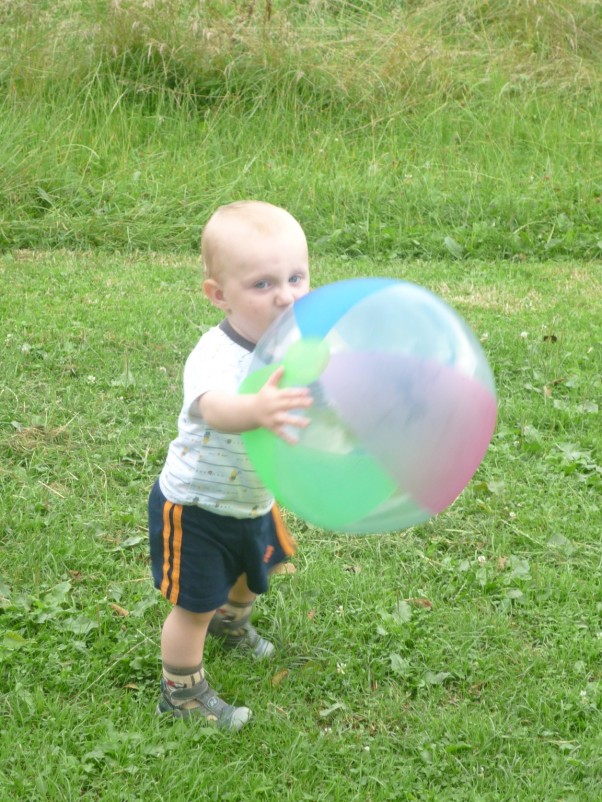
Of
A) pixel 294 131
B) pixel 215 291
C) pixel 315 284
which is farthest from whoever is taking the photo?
pixel 294 131

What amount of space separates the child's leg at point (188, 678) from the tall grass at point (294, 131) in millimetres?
4518

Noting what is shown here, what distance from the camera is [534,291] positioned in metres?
6.39

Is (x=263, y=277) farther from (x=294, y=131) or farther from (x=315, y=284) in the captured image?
(x=294, y=131)

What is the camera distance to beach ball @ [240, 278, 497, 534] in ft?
7.28

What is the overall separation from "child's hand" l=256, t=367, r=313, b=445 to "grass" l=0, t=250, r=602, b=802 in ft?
3.38

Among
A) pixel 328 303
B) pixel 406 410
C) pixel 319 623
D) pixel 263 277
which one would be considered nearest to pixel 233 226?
pixel 263 277

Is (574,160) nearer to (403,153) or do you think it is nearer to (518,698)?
(403,153)

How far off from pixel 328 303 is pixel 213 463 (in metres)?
0.60

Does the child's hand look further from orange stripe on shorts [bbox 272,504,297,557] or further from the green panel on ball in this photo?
orange stripe on shorts [bbox 272,504,297,557]

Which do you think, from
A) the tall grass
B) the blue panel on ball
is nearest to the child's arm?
the blue panel on ball

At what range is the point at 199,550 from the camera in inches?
108

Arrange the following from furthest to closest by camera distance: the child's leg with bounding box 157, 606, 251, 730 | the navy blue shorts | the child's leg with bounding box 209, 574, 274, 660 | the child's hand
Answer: the child's leg with bounding box 209, 574, 274, 660 → the child's leg with bounding box 157, 606, 251, 730 → the navy blue shorts → the child's hand

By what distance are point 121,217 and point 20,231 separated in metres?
0.67

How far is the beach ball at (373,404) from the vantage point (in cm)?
222
